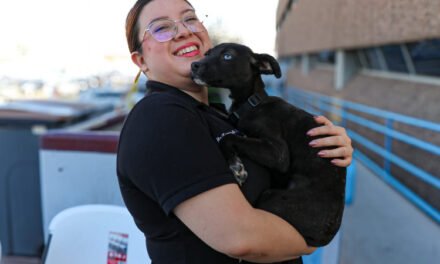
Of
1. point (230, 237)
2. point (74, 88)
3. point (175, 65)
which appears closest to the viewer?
point (230, 237)

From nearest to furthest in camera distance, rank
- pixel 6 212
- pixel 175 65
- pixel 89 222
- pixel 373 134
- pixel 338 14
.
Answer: pixel 175 65 < pixel 89 222 < pixel 6 212 < pixel 373 134 < pixel 338 14

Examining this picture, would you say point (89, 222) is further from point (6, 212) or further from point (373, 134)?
point (373, 134)

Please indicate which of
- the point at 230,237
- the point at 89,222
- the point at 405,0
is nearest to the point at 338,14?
the point at 405,0

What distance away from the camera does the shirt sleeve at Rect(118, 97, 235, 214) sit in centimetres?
125

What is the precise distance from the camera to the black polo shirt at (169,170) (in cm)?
125

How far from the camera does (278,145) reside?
171 cm

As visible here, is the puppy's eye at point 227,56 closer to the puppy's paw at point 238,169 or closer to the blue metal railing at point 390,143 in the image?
the puppy's paw at point 238,169

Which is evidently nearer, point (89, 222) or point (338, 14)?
point (89, 222)

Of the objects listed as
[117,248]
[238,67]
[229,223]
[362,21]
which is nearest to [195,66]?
[238,67]

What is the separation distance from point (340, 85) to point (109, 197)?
381 inches

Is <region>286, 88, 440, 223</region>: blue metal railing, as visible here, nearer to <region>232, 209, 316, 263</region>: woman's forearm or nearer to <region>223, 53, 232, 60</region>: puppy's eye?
<region>223, 53, 232, 60</region>: puppy's eye

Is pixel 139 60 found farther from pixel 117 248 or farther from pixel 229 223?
pixel 117 248

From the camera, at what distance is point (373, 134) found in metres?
8.13

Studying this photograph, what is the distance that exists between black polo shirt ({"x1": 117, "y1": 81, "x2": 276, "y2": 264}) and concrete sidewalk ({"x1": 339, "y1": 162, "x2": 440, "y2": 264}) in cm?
296
